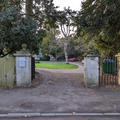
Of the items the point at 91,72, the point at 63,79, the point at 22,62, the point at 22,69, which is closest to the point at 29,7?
the point at 22,62

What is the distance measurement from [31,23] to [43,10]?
2544 millimetres

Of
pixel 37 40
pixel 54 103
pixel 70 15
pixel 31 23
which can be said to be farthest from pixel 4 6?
pixel 54 103

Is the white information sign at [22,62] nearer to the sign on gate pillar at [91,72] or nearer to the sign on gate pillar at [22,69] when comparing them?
the sign on gate pillar at [22,69]

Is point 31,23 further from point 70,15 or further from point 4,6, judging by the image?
point 70,15

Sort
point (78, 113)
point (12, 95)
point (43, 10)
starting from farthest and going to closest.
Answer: point (43, 10) < point (12, 95) < point (78, 113)

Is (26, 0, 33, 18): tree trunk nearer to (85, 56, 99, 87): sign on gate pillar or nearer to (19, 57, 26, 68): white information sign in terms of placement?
(19, 57, 26, 68): white information sign

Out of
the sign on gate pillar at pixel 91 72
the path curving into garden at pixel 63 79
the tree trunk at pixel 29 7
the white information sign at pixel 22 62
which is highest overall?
the tree trunk at pixel 29 7

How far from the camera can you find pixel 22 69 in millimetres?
7992

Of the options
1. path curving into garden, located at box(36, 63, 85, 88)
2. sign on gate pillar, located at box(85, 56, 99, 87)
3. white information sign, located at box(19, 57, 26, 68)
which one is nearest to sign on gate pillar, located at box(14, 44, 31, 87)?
white information sign, located at box(19, 57, 26, 68)

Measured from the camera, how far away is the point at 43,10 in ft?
38.0

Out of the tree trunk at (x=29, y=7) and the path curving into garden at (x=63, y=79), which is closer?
the path curving into garden at (x=63, y=79)

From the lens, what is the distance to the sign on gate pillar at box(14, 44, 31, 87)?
7.94 m

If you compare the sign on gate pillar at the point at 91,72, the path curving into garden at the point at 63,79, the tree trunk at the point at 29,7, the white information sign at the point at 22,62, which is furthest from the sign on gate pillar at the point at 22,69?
the tree trunk at the point at 29,7

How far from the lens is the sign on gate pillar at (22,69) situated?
7941 millimetres
